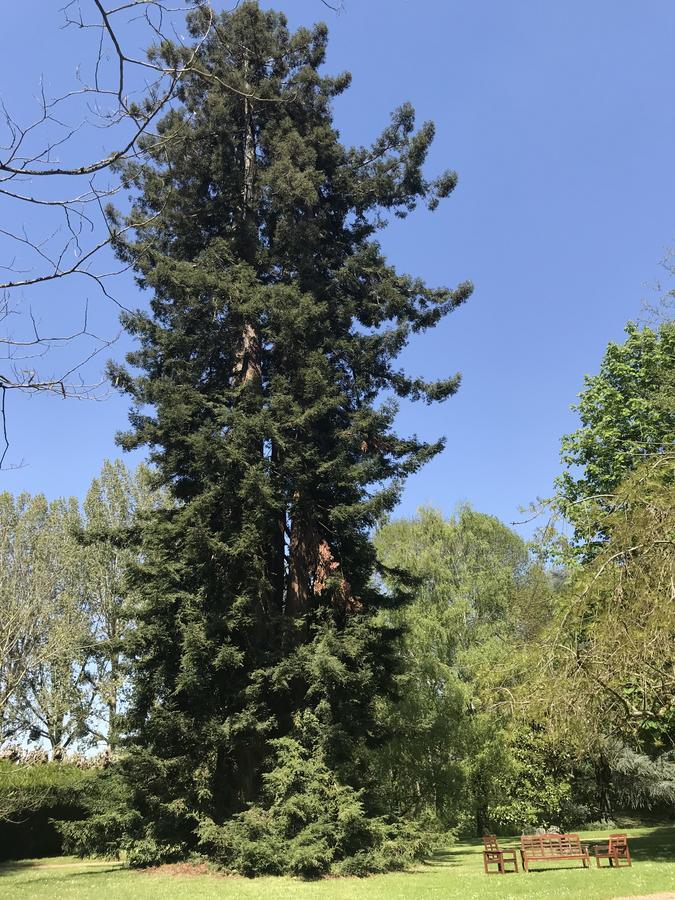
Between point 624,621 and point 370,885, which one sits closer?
point 624,621

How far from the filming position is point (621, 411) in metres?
16.8

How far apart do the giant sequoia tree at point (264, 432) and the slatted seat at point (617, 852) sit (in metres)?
4.73

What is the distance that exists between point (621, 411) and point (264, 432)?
948 centimetres

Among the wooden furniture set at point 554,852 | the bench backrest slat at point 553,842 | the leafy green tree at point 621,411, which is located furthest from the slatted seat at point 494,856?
the leafy green tree at point 621,411

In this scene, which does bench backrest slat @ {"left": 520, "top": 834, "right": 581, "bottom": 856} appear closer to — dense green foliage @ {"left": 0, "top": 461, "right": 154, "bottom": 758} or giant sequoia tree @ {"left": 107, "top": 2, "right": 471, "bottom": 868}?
giant sequoia tree @ {"left": 107, "top": 2, "right": 471, "bottom": 868}

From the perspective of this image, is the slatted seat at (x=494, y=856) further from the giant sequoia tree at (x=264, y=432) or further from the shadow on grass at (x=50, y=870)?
the shadow on grass at (x=50, y=870)

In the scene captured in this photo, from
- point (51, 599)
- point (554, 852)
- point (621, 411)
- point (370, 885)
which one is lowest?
point (554, 852)

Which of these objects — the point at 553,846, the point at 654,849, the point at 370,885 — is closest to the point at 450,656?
the point at 654,849

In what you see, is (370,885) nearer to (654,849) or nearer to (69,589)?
(654,849)

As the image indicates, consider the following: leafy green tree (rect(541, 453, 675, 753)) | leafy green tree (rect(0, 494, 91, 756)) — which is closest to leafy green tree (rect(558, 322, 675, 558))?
leafy green tree (rect(541, 453, 675, 753))

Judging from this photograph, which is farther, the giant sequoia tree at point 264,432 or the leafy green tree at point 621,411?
the leafy green tree at point 621,411

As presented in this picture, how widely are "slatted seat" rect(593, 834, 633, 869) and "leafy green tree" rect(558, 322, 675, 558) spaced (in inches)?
231

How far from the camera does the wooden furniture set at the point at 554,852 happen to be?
1249 cm

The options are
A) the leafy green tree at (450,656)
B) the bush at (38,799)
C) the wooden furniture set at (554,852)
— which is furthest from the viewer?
the leafy green tree at (450,656)
